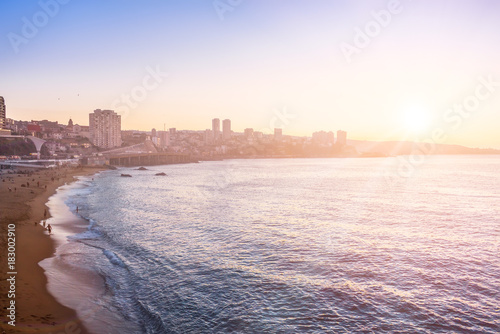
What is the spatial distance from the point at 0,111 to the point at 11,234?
166 meters

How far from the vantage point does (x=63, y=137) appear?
19862cm

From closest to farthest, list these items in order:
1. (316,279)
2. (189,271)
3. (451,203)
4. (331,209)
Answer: (316,279)
(189,271)
(331,209)
(451,203)

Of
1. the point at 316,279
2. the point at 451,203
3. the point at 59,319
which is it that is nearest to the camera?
the point at 59,319

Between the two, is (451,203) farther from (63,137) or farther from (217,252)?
(63,137)

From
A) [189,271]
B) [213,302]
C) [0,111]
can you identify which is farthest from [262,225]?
[0,111]

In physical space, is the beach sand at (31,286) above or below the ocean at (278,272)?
above

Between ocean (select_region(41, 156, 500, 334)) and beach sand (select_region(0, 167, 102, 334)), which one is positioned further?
ocean (select_region(41, 156, 500, 334))

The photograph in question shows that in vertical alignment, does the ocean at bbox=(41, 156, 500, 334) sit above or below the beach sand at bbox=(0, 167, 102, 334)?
below

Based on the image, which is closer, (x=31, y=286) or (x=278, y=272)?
(x=31, y=286)

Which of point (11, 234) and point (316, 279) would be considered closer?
point (316, 279)

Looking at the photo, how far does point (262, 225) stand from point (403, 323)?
18.8m

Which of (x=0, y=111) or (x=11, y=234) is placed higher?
(x=0, y=111)

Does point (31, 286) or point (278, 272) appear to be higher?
point (31, 286)

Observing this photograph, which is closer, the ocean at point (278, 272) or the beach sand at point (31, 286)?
the beach sand at point (31, 286)
